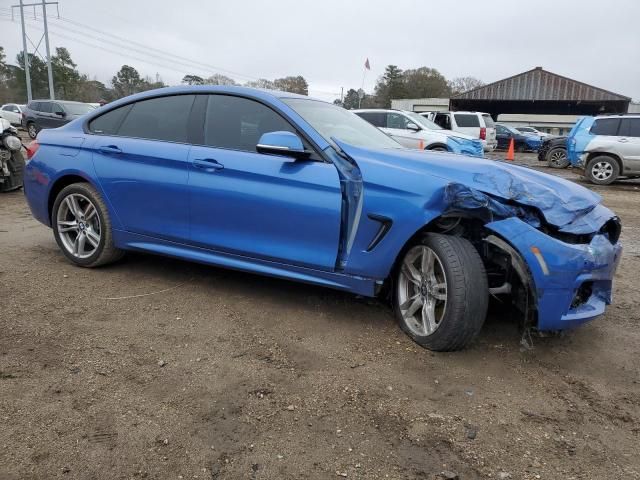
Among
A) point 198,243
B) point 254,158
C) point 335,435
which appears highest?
point 254,158

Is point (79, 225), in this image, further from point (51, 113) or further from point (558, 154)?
point (51, 113)

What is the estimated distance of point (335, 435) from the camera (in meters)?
2.27

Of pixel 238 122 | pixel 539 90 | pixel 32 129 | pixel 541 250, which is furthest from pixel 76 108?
pixel 539 90

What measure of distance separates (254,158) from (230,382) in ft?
5.02

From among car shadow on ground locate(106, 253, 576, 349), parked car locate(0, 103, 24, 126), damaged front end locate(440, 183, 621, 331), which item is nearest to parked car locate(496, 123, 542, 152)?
car shadow on ground locate(106, 253, 576, 349)

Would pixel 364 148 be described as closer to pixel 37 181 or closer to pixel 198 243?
pixel 198 243

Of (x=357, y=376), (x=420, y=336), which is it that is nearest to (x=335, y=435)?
(x=357, y=376)

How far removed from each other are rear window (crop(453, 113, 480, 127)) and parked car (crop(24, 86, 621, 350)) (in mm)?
15694

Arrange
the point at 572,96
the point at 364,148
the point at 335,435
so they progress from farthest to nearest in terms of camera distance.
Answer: the point at 572,96
the point at 364,148
the point at 335,435

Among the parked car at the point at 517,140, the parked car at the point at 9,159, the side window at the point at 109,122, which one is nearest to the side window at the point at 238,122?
the side window at the point at 109,122

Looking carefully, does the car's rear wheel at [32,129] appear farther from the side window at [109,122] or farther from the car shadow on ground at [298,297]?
the car shadow on ground at [298,297]

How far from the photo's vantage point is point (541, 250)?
108 inches

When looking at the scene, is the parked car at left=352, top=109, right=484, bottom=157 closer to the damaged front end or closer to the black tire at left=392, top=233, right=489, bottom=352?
the damaged front end

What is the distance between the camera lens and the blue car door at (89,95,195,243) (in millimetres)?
3748
